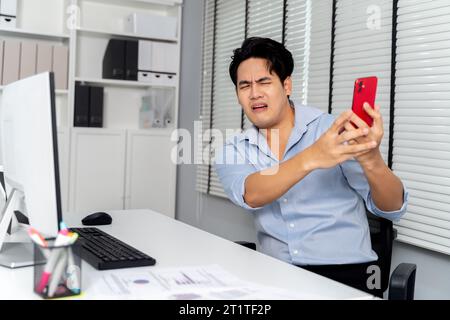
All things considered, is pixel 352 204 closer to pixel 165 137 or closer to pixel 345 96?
pixel 345 96

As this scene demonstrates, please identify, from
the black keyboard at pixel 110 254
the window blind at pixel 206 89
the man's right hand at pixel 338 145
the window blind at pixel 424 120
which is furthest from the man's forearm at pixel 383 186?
the window blind at pixel 206 89

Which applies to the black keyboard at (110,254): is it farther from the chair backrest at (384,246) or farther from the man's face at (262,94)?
the chair backrest at (384,246)

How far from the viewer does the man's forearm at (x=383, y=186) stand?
1.53 metres

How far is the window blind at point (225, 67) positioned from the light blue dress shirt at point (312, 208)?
1411mm

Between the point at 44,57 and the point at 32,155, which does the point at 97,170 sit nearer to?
the point at 44,57

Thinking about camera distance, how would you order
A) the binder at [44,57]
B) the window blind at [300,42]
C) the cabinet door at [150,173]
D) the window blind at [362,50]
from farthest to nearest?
1. the cabinet door at [150,173]
2. the binder at [44,57]
3. the window blind at [300,42]
4. the window blind at [362,50]

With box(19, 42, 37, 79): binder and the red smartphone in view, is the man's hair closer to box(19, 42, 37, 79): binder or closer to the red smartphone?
the red smartphone

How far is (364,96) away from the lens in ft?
4.46

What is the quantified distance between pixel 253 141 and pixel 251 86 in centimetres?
21

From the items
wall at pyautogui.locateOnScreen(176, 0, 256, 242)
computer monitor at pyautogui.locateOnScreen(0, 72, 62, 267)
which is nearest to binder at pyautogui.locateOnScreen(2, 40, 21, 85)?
wall at pyautogui.locateOnScreen(176, 0, 256, 242)

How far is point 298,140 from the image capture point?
72.0 inches

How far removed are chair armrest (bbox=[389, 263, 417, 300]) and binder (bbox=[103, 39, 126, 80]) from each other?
108 inches

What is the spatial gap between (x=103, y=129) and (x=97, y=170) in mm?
310
